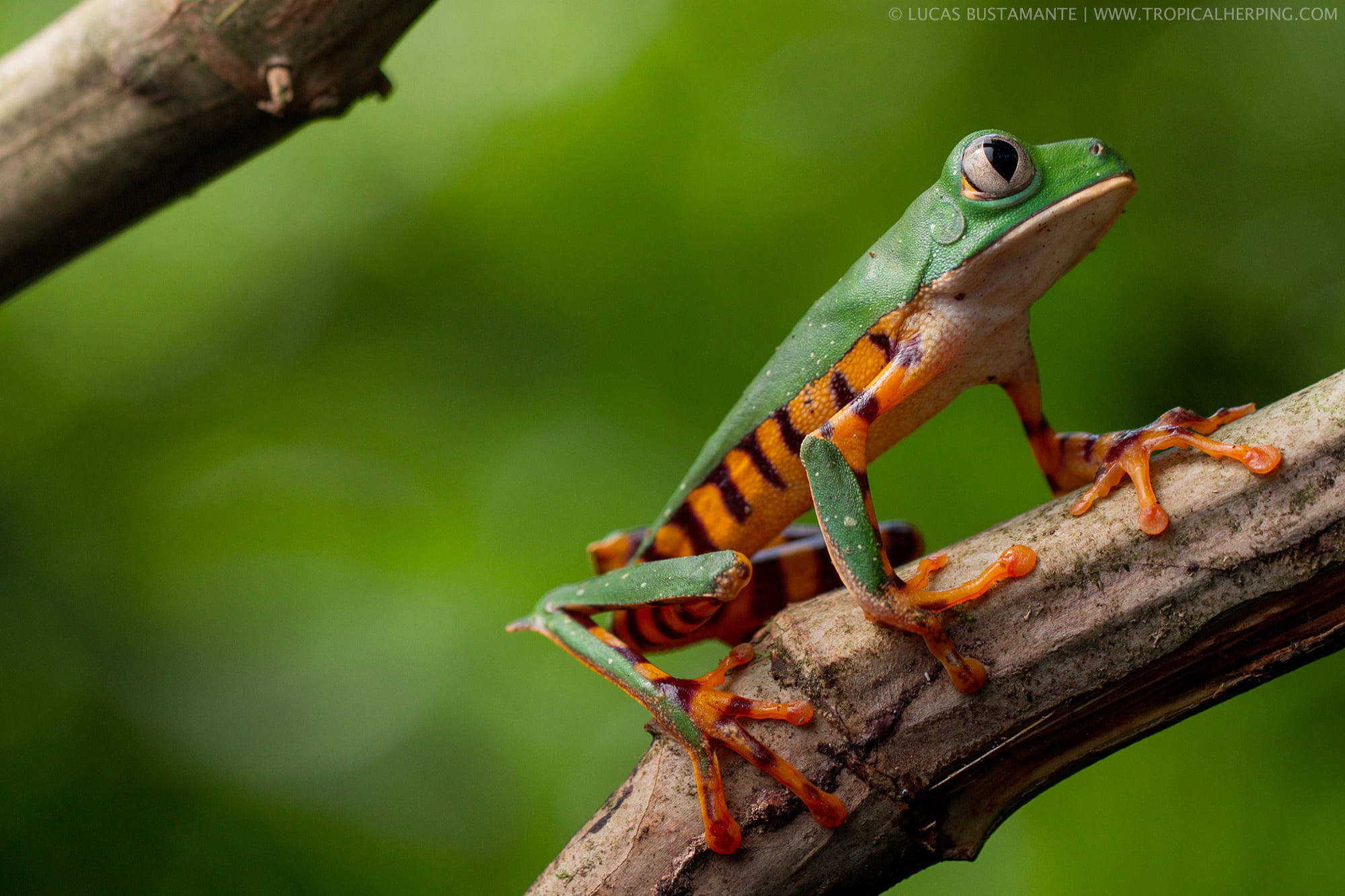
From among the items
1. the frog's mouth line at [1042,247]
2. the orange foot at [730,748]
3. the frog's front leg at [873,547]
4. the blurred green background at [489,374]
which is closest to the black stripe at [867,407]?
the frog's front leg at [873,547]

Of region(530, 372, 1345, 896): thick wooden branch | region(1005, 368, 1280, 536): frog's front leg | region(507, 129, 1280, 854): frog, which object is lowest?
region(530, 372, 1345, 896): thick wooden branch

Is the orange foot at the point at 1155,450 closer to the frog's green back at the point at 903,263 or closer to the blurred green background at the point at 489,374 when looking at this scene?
the frog's green back at the point at 903,263

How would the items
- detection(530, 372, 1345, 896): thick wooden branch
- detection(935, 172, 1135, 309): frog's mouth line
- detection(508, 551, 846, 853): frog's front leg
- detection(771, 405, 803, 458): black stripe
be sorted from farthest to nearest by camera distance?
detection(771, 405, 803, 458): black stripe
detection(935, 172, 1135, 309): frog's mouth line
detection(508, 551, 846, 853): frog's front leg
detection(530, 372, 1345, 896): thick wooden branch

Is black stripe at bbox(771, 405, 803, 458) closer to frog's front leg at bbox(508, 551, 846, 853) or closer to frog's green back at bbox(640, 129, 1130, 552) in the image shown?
frog's green back at bbox(640, 129, 1130, 552)

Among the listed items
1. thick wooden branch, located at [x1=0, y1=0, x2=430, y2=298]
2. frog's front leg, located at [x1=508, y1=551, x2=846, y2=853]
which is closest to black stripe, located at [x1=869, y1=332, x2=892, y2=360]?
frog's front leg, located at [x1=508, y1=551, x2=846, y2=853]

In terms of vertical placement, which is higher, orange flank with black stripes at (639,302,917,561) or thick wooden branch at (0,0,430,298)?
thick wooden branch at (0,0,430,298)

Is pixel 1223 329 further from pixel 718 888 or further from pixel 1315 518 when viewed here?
pixel 718 888
